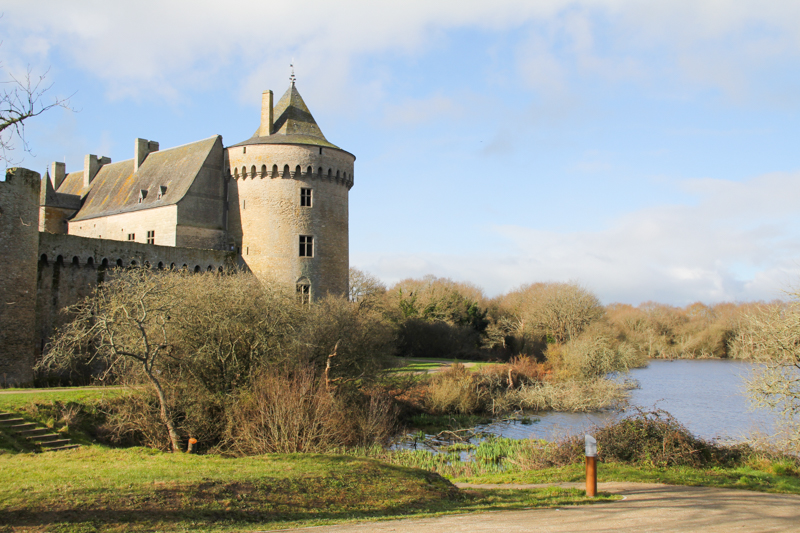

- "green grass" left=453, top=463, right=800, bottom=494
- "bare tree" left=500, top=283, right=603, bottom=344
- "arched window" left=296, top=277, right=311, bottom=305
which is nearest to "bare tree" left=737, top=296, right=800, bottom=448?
"green grass" left=453, top=463, right=800, bottom=494

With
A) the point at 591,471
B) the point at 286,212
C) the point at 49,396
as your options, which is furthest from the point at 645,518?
the point at 286,212

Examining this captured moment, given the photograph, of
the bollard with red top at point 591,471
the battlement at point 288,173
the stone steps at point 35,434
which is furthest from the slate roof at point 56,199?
the bollard with red top at point 591,471

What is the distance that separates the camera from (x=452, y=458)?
17109 millimetres

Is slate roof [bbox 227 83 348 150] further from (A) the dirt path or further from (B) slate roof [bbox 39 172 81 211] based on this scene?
(A) the dirt path

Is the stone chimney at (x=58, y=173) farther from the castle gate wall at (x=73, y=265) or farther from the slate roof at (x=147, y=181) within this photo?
the castle gate wall at (x=73, y=265)

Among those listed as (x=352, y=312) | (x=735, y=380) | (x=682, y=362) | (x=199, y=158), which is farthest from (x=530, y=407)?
(x=682, y=362)

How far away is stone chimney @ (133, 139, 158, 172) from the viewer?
34.1 meters

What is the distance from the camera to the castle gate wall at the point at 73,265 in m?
23.2

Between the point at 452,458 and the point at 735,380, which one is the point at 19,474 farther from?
the point at 735,380

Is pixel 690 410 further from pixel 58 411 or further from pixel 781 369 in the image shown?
pixel 58 411

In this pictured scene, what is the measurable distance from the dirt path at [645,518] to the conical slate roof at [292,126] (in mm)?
23768

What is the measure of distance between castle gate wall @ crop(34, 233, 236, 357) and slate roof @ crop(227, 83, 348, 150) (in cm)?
686

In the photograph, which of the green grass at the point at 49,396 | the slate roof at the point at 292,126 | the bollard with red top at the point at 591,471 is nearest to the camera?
the bollard with red top at the point at 591,471

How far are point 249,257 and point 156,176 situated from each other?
7185 mm
